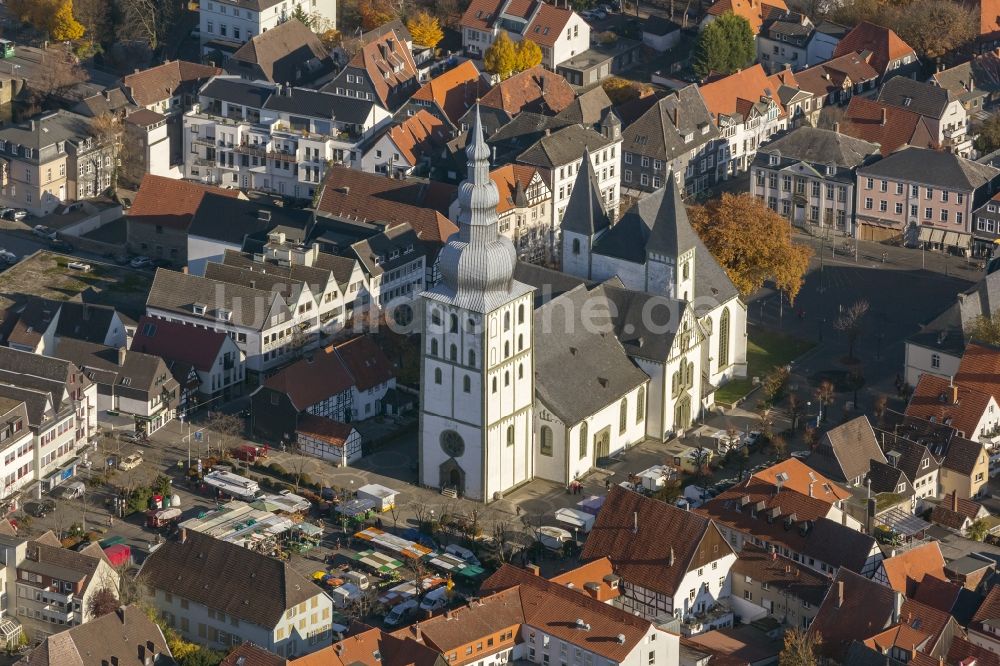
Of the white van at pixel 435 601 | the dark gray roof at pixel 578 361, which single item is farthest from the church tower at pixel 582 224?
the white van at pixel 435 601

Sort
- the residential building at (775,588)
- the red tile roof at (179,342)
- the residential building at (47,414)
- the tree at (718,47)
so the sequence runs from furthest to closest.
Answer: the tree at (718,47) → the red tile roof at (179,342) → the residential building at (47,414) → the residential building at (775,588)

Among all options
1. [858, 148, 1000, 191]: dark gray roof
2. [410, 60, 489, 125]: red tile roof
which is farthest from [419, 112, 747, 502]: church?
[410, 60, 489, 125]: red tile roof

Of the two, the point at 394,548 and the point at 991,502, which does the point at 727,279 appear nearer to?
the point at 991,502

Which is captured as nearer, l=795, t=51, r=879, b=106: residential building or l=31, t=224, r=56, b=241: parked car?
l=31, t=224, r=56, b=241: parked car

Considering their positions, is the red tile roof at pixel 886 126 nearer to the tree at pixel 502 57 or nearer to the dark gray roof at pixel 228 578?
the tree at pixel 502 57

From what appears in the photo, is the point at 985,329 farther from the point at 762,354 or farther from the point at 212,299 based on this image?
the point at 212,299

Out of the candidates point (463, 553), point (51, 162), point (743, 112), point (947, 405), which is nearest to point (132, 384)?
point (463, 553)

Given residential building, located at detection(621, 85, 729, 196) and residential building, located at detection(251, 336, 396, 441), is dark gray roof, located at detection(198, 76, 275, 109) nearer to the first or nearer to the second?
residential building, located at detection(621, 85, 729, 196)
